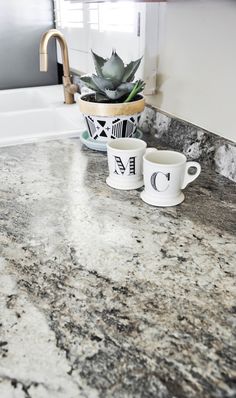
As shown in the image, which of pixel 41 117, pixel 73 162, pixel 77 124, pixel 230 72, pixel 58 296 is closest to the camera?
pixel 58 296

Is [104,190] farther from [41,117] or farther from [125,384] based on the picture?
[41,117]

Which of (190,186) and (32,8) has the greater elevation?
(32,8)

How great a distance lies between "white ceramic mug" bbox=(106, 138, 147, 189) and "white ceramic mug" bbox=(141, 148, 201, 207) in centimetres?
3

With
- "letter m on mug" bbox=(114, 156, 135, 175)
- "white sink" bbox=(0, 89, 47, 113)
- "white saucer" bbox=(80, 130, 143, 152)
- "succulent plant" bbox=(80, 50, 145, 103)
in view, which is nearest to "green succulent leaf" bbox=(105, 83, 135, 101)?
"succulent plant" bbox=(80, 50, 145, 103)

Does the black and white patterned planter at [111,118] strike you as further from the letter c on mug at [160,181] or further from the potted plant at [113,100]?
the letter c on mug at [160,181]

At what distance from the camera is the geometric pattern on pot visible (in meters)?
0.97

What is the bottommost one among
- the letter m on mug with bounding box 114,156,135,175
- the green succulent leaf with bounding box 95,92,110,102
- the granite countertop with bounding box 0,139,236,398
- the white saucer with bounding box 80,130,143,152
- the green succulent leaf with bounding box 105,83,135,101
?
the granite countertop with bounding box 0,139,236,398

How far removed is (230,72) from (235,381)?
0.63 metres

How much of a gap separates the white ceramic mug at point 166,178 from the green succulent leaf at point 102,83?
26 cm

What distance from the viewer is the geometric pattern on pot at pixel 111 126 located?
3.19 feet

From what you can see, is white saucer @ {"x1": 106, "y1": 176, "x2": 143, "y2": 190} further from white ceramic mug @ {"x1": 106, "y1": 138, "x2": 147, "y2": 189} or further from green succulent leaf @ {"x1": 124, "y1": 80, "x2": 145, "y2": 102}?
green succulent leaf @ {"x1": 124, "y1": 80, "x2": 145, "y2": 102}

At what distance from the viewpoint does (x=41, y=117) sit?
1.51 meters

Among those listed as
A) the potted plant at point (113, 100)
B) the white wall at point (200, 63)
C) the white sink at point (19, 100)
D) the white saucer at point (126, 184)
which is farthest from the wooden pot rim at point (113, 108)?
the white sink at point (19, 100)

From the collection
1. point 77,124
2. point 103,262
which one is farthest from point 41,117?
point 103,262
